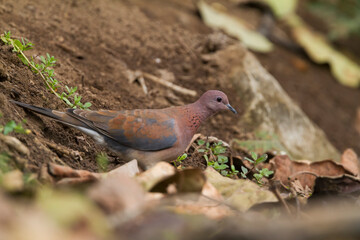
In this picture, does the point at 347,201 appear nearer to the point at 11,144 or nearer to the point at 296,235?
the point at 296,235

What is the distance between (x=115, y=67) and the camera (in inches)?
239

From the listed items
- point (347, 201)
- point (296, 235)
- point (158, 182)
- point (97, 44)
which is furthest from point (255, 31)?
point (296, 235)

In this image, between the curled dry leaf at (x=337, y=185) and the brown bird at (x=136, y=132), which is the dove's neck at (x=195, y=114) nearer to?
the brown bird at (x=136, y=132)

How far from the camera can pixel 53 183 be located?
2.88 metres

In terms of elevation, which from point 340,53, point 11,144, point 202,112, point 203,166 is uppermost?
point 11,144

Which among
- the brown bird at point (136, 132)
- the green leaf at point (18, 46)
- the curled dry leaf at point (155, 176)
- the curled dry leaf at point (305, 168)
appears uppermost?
the curled dry leaf at point (155, 176)

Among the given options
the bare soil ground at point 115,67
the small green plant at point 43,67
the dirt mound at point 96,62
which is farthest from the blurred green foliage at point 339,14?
the small green plant at point 43,67

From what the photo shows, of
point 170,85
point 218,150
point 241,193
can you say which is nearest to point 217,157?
point 218,150

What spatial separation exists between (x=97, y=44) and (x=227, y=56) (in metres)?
1.99

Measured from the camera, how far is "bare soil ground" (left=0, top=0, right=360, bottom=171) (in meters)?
4.11

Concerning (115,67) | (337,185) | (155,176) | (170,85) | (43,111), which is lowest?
(170,85)

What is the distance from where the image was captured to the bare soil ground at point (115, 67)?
4.11m

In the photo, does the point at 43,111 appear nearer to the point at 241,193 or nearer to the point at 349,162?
the point at 241,193

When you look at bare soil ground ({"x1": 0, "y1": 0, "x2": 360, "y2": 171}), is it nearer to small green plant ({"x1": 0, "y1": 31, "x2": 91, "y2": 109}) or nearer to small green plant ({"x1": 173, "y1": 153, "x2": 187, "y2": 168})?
small green plant ({"x1": 0, "y1": 31, "x2": 91, "y2": 109})
